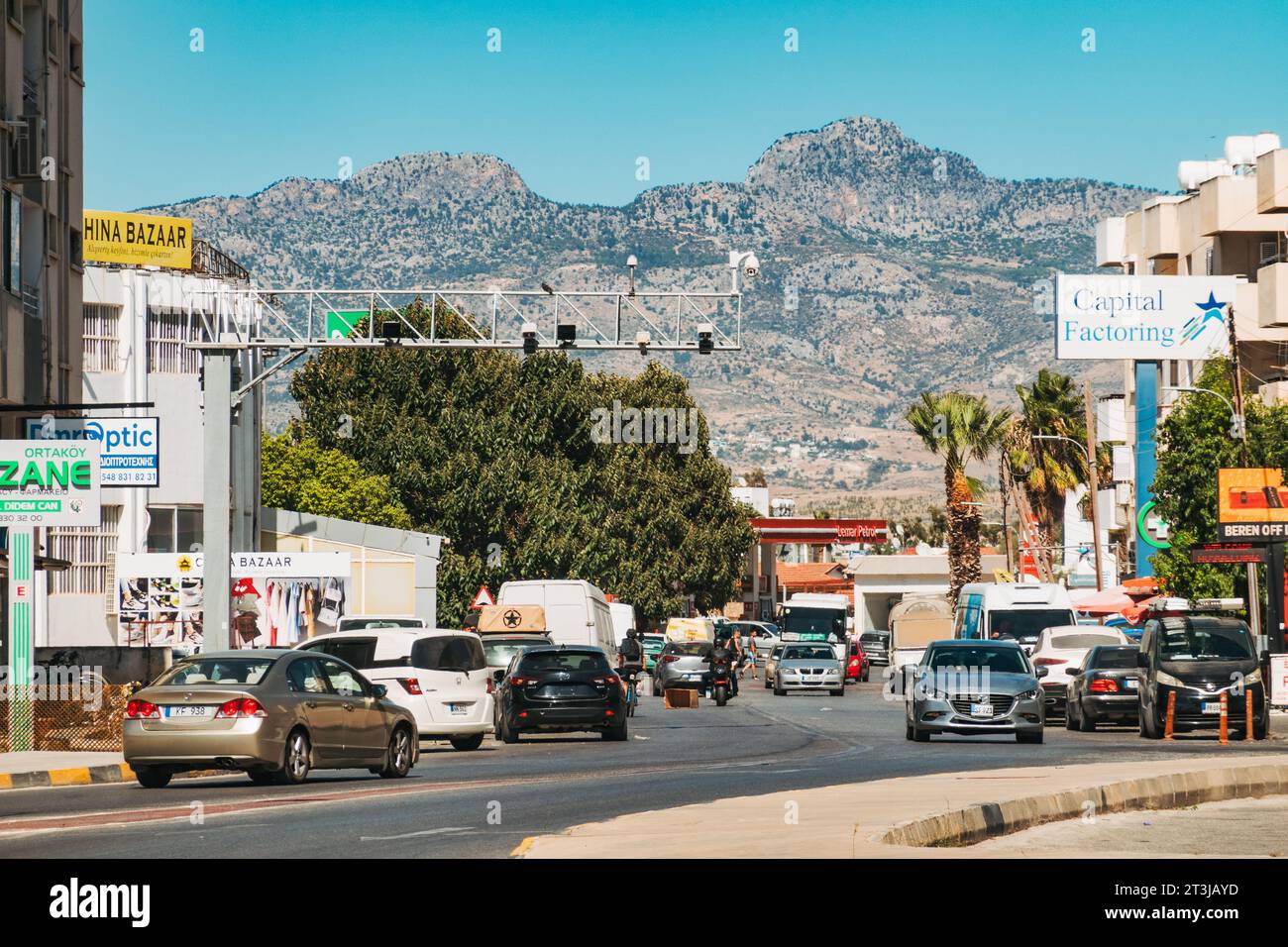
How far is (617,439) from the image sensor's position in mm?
90875

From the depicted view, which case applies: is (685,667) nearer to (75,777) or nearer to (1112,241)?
(75,777)

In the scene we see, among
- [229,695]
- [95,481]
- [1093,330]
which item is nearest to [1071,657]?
[95,481]

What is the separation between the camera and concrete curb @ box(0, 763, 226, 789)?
22.5 metres

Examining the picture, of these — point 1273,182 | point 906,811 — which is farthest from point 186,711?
point 1273,182

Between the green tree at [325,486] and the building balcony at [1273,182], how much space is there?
31.5 meters

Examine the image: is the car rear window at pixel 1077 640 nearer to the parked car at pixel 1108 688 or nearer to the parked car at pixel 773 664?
the parked car at pixel 1108 688

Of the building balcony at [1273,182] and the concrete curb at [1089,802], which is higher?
the building balcony at [1273,182]

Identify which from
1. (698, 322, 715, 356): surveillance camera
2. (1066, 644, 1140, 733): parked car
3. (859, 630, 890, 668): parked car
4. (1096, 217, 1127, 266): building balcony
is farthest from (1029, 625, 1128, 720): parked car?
(859, 630, 890, 668): parked car

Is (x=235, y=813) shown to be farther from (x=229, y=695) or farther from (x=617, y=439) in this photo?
(x=617, y=439)

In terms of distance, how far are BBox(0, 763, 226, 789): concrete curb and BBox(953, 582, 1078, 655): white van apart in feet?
79.4

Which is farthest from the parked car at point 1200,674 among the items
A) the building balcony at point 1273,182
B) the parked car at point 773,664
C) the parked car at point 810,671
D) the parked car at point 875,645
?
the parked car at point 875,645

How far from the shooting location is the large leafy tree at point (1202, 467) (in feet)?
176

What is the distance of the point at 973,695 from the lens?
30.2 metres
